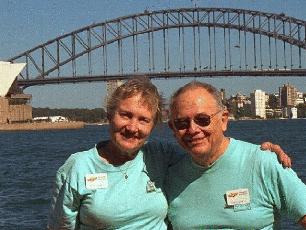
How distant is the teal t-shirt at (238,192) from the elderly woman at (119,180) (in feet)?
0.40

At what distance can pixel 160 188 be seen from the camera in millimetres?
2283

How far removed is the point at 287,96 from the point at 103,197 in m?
124

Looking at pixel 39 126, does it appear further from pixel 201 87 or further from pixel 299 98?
pixel 299 98

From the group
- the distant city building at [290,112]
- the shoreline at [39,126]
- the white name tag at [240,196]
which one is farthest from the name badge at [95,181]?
the distant city building at [290,112]

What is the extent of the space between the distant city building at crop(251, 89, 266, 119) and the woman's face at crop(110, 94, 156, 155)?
120 metres

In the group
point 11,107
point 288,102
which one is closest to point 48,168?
point 11,107

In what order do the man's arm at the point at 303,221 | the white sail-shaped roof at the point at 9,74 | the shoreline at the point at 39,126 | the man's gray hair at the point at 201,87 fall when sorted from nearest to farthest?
the man's arm at the point at 303,221 < the man's gray hair at the point at 201,87 < the white sail-shaped roof at the point at 9,74 < the shoreline at the point at 39,126

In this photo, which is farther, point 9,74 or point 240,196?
point 9,74

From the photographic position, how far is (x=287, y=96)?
405 ft

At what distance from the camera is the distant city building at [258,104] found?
122250mm

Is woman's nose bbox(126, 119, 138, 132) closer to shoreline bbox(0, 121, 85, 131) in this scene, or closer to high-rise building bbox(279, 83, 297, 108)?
shoreline bbox(0, 121, 85, 131)

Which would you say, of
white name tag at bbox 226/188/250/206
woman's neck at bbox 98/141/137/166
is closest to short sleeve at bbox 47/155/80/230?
woman's neck at bbox 98/141/137/166

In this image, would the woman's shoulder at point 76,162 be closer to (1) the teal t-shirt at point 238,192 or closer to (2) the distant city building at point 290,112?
(1) the teal t-shirt at point 238,192

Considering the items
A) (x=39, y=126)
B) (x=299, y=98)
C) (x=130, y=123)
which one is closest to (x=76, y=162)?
(x=130, y=123)
